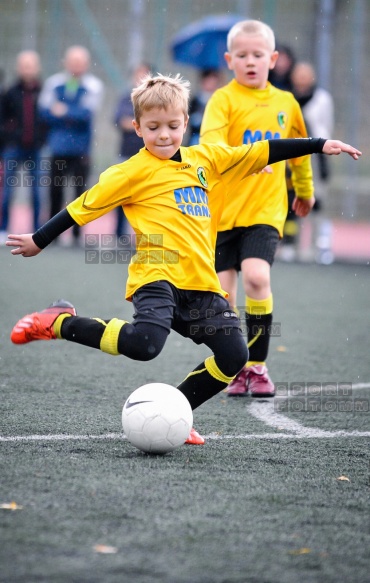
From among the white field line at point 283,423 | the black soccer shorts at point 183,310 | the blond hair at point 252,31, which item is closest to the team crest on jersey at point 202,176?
the black soccer shorts at point 183,310

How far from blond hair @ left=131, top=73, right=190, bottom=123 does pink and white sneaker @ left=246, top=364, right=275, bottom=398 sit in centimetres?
179

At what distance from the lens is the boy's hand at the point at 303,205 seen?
18.4 feet

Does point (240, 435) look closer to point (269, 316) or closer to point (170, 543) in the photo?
point (269, 316)

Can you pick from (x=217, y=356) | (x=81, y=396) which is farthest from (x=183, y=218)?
(x=81, y=396)

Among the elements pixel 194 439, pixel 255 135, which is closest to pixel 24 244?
pixel 194 439

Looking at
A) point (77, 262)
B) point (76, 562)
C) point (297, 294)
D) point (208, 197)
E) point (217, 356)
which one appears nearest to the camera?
point (76, 562)

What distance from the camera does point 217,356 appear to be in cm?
434

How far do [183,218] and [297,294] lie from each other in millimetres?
5987

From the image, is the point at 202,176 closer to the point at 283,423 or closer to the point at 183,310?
the point at 183,310

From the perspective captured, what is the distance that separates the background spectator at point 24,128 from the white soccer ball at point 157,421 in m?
9.35

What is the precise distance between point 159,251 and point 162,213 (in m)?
0.17

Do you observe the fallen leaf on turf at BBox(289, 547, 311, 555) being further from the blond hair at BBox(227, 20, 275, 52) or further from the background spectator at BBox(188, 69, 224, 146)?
the background spectator at BBox(188, 69, 224, 146)

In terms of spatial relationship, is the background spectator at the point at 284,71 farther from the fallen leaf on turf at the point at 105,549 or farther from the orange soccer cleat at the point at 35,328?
the fallen leaf on turf at the point at 105,549

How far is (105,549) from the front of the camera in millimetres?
2932
